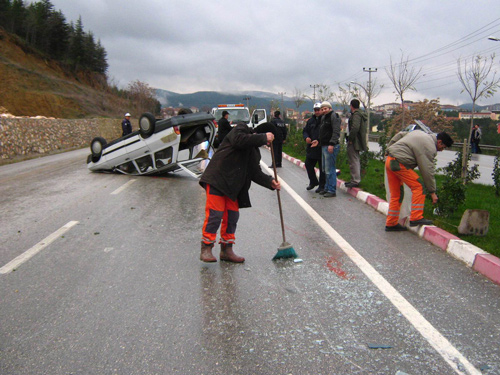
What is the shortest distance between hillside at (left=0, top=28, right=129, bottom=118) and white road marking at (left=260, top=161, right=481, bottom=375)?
4104 centimetres

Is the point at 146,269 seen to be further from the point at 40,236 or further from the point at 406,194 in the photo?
the point at 406,194

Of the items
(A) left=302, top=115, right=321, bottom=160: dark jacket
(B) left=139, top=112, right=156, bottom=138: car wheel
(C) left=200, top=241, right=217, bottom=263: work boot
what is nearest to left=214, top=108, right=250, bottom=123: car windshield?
(B) left=139, top=112, right=156, bottom=138: car wheel

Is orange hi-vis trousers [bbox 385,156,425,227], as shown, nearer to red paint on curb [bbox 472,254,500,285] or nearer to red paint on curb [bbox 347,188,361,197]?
red paint on curb [bbox 472,254,500,285]

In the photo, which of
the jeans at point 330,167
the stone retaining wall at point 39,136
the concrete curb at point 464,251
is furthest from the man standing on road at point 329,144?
the stone retaining wall at point 39,136

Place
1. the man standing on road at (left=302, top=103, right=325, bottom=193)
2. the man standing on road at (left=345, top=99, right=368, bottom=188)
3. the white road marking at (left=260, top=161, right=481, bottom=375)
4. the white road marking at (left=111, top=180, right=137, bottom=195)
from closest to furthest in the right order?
the white road marking at (left=260, top=161, right=481, bottom=375) < the man standing on road at (left=345, top=99, right=368, bottom=188) < the man standing on road at (left=302, top=103, right=325, bottom=193) < the white road marking at (left=111, top=180, right=137, bottom=195)

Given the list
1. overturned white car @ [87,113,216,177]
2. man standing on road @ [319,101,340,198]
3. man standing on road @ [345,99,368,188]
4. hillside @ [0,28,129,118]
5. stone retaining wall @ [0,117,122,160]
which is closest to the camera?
man standing on road @ [319,101,340,198]

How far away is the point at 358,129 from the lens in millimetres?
8719

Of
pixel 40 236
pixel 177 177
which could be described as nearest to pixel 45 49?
pixel 177 177

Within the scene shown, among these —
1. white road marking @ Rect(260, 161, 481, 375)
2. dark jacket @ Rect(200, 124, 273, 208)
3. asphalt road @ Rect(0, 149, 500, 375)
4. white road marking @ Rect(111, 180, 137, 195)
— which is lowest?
white road marking @ Rect(111, 180, 137, 195)

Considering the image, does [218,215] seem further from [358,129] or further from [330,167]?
[358,129]

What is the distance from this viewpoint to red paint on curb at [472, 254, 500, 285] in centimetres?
410

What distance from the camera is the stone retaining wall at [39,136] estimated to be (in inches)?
699

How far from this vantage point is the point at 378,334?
9.96 feet

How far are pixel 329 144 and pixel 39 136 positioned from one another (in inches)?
704
